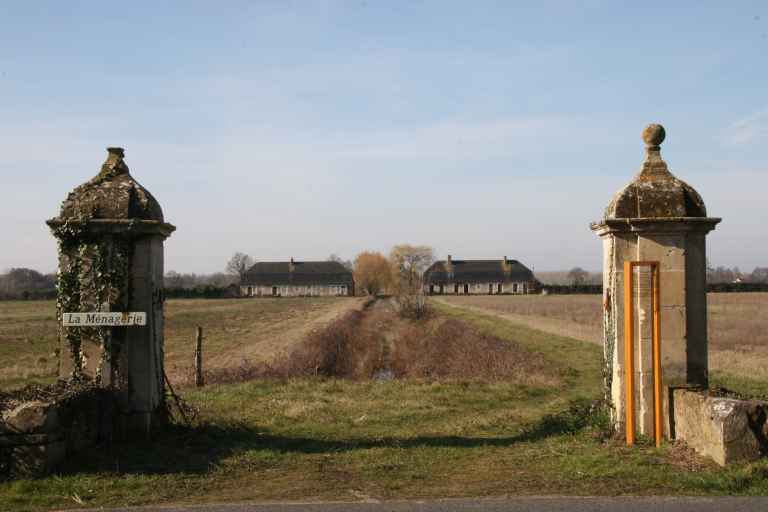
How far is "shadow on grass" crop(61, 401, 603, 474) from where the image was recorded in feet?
23.7

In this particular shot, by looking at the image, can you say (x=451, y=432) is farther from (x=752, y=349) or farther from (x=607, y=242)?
(x=752, y=349)

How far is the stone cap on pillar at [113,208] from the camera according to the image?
820 centimetres

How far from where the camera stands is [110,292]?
823 centimetres

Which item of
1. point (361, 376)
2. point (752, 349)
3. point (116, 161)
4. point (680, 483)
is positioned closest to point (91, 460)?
point (116, 161)

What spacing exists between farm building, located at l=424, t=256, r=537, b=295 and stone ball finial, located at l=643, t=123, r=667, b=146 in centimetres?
11233

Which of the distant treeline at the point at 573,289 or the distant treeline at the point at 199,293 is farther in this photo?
the distant treeline at the point at 573,289

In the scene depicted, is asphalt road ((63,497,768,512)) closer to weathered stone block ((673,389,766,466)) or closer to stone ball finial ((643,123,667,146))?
weathered stone block ((673,389,766,466))

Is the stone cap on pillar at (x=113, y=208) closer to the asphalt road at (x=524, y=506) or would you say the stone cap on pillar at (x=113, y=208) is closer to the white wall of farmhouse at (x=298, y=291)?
the asphalt road at (x=524, y=506)

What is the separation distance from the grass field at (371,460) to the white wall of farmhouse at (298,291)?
362 feet

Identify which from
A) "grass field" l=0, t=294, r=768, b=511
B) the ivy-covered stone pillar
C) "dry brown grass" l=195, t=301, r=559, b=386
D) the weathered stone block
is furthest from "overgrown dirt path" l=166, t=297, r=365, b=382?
the weathered stone block

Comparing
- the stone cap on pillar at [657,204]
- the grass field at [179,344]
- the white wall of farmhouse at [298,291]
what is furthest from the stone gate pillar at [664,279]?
the white wall of farmhouse at [298,291]

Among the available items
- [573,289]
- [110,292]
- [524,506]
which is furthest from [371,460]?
[573,289]

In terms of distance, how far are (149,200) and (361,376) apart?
1099 centimetres

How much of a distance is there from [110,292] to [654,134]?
22.2ft
